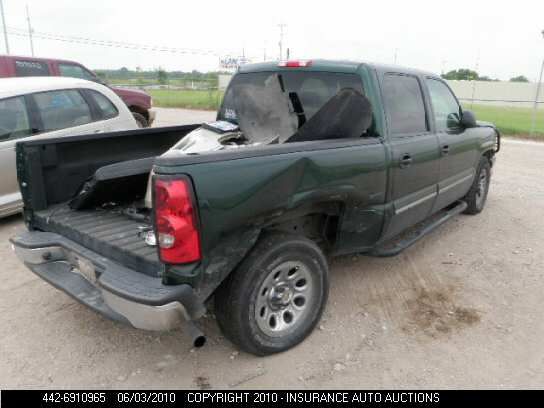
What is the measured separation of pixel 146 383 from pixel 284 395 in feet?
2.76

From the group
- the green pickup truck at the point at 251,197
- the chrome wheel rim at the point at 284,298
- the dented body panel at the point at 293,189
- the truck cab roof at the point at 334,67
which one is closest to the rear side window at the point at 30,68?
the green pickup truck at the point at 251,197

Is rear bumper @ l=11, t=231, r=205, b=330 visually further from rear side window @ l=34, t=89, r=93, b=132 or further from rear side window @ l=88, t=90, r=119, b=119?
rear side window @ l=88, t=90, r=119, b=119

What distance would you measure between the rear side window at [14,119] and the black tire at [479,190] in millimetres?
5609

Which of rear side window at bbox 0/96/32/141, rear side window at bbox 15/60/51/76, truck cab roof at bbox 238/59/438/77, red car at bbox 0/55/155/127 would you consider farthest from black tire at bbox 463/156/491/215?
rear side window at bbox 15/60/51/76

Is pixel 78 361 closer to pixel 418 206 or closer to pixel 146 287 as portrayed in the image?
pixel 146 287

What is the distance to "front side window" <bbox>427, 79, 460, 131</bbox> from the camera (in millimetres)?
4320

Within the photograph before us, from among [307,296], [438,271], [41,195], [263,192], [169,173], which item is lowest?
[438,271]

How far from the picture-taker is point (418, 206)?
3973mm

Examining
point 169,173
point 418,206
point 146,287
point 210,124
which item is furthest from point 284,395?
point 210,124

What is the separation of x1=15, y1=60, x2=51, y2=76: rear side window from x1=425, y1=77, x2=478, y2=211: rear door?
9129mm

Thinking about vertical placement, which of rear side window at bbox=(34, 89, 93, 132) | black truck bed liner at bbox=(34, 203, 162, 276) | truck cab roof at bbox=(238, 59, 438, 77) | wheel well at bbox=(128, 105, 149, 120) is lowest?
black truck bed liner at bbox=(34, 203, 162, 276)

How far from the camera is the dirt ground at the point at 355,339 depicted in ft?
8.79

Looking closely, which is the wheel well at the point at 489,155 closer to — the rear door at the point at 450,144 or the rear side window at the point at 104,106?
the rear door at the point at 450,144

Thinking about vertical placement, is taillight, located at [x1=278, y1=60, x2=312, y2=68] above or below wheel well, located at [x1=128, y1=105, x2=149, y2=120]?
above
